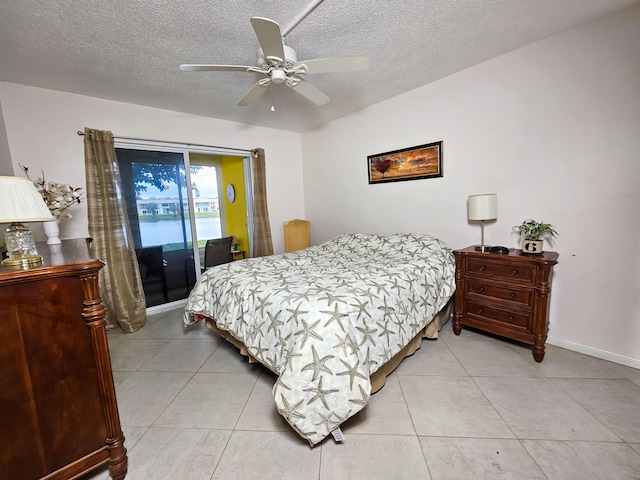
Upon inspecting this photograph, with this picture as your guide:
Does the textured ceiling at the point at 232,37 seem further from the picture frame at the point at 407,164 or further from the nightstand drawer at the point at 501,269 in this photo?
the nightstand drawer at the point at 501,269

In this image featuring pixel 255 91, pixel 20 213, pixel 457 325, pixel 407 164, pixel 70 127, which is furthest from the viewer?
pixel 407 164

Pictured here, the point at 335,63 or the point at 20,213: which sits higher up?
the point at 335,63

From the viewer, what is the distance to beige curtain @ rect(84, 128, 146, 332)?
2742 millimetres

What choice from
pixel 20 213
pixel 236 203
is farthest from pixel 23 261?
pixel 236 203

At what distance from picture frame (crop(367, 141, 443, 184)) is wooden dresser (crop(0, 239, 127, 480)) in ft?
9.54

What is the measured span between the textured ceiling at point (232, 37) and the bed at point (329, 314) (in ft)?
5.42

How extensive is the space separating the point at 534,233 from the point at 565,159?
0.63m

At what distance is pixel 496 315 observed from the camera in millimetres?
2244

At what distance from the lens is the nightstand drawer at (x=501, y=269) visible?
2.04m

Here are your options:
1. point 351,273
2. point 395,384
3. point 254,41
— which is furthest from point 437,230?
point 254,41

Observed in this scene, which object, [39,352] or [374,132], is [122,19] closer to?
[39,352]

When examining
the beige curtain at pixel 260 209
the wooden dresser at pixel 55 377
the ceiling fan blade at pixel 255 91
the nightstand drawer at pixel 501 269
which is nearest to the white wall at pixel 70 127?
the beige curtain at pixel 260 209

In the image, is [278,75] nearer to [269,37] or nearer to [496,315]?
[269,37]

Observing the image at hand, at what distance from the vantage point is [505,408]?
160 cm
